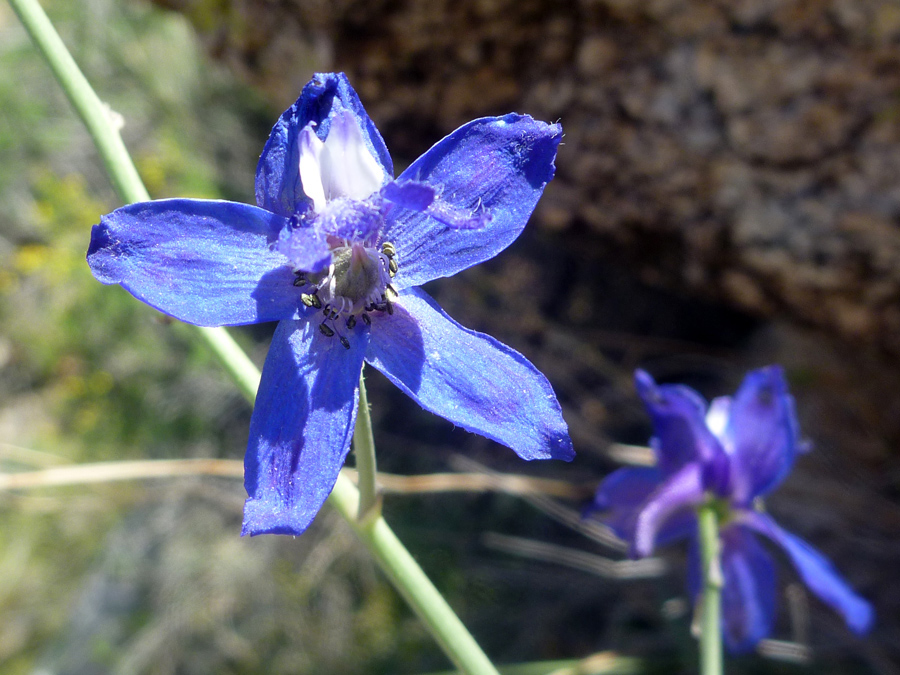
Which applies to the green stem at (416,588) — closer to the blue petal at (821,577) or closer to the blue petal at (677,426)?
the blue petal at (677,426)

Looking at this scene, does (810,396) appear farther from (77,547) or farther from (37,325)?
(37,325)

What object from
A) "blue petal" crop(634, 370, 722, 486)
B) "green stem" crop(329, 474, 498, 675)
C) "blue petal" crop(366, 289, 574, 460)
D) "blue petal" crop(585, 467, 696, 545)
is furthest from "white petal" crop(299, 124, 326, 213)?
"blue petal" crop(585, 467, 696, 545)

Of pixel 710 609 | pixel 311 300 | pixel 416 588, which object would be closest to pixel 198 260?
pixel 311 300

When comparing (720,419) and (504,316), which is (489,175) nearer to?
(720,419)

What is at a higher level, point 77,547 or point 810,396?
point 810,396

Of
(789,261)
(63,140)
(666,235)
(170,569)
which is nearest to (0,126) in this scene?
(63,140)

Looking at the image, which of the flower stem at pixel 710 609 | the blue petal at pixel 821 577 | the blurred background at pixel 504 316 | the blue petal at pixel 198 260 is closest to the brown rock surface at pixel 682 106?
the blurred background at pixel 504 316
